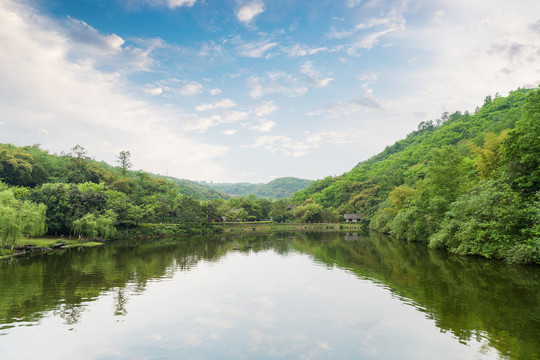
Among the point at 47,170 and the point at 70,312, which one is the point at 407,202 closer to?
the point at 70,312

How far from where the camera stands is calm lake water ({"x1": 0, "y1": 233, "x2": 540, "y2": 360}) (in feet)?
32.8

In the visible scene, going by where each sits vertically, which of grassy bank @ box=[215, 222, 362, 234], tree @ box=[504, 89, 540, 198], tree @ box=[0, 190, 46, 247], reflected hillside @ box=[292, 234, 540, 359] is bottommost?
grassy bank @ box=[215, 222, 362, 234]

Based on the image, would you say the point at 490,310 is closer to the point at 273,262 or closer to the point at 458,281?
the point at 458,281

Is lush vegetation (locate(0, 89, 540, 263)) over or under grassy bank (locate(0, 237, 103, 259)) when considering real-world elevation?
over

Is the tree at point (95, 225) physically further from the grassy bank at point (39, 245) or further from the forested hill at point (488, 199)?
the forested hill at point (488, 199)

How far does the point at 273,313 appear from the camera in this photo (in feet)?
45.2

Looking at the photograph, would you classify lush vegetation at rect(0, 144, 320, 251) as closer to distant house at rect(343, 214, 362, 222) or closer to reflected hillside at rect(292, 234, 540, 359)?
distant house at rect(343, 214, 362, 222)

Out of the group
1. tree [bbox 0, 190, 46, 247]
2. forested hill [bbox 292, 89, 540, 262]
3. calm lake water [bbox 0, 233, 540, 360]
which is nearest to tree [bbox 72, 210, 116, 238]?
tree [bbox 0, 190, 46, 247]

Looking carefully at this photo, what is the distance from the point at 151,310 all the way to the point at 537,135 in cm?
2659

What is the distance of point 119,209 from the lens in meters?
53.1

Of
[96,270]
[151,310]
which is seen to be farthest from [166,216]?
[151,310]

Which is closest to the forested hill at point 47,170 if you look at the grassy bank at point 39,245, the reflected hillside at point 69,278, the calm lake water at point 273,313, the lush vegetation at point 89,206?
the lush vegetation at point 89,206

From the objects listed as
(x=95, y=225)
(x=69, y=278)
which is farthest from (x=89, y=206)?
(x=69, y=278)

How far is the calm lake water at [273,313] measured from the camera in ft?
32.8
